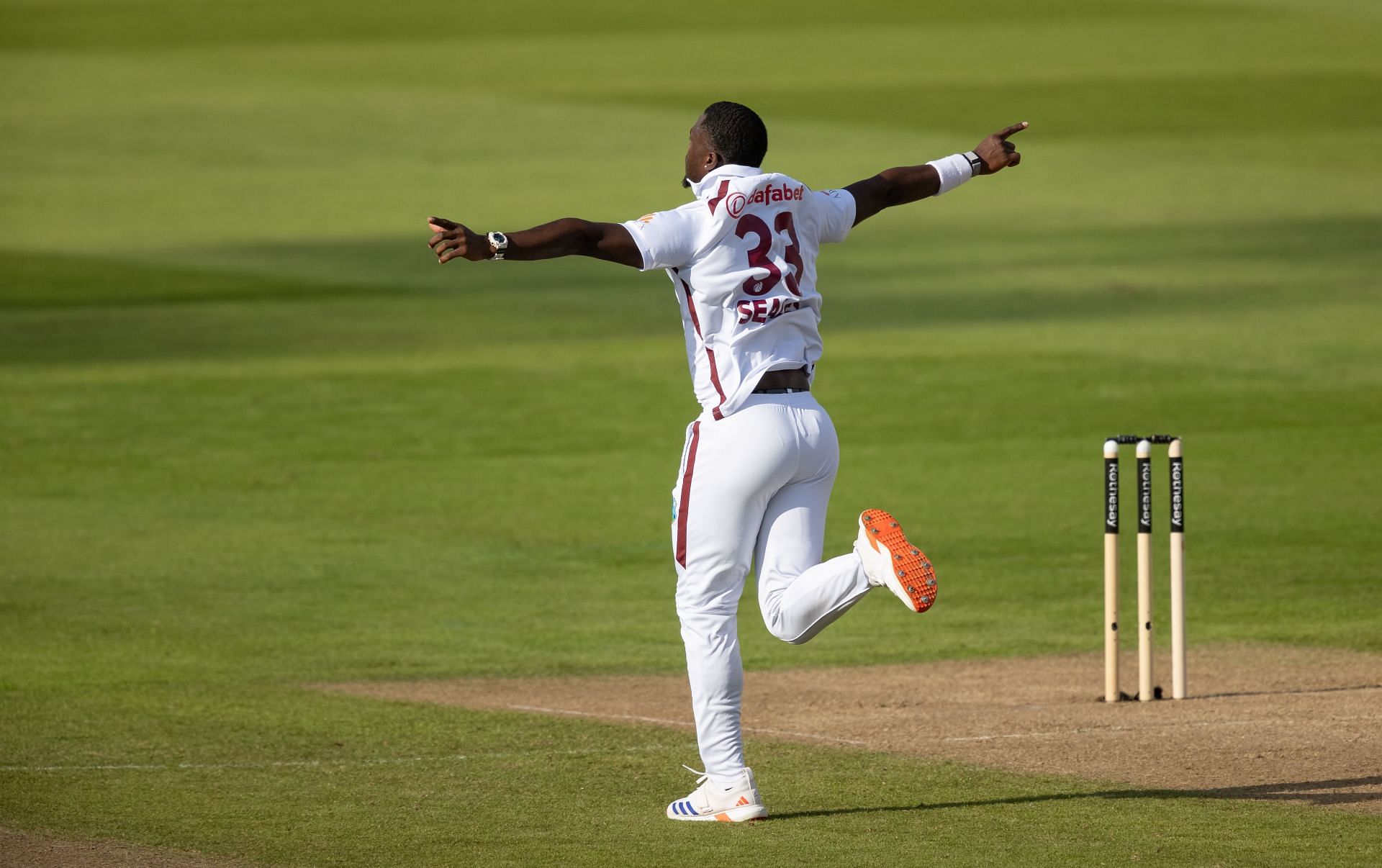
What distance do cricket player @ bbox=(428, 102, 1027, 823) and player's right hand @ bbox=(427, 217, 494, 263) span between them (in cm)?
22

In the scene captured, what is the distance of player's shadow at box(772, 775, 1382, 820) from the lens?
303 inches

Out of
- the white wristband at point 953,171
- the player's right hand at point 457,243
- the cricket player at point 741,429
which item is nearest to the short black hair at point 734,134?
the cricket player at point 741,429

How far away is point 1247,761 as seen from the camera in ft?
27.8

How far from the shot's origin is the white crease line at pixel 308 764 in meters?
8.64

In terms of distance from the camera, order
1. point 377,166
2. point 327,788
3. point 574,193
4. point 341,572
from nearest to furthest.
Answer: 1. point 327,788
2. point 341,572
3. point 574,193
4. point 377,166

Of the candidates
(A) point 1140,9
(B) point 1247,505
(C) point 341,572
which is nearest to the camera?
(C) point 341,572

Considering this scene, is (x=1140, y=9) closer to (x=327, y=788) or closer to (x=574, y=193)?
(x=574, y=193)

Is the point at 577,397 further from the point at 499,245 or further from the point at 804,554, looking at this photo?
the point at 499,245

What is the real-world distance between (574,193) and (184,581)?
2154 cm

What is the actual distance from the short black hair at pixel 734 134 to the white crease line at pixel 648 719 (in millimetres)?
2947

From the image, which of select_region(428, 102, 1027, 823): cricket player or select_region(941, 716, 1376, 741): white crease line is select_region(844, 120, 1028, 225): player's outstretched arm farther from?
select_region(941, 716, 1376, 741): white crease line

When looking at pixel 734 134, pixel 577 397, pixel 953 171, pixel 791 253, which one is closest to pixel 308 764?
pixel 791 253

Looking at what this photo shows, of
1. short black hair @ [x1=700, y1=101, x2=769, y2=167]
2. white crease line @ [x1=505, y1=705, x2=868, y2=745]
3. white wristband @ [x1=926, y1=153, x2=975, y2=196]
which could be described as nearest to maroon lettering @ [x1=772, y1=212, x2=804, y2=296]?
short black hair @ [x1=700, y1=101, x2=769, y2=167]

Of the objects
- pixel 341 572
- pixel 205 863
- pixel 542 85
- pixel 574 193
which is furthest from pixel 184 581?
pixel 542 85
